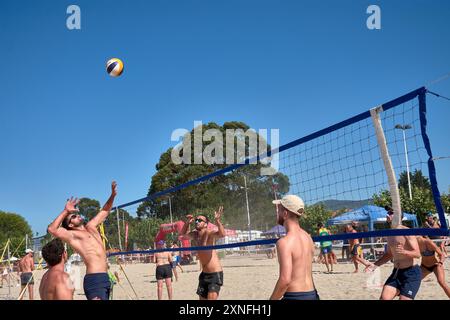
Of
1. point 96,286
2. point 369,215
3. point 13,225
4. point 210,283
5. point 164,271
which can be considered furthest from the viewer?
point 13,225

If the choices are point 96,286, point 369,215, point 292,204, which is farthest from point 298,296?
point 369,215

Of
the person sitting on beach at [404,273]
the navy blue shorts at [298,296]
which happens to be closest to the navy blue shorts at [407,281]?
the person sitting on beach at [404,273]

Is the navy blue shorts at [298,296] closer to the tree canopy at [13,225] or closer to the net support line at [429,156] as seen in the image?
the net support line at [429,156]

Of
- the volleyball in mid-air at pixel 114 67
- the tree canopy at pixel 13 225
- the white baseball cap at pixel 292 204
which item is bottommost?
the tree canopy at pixel 13 225

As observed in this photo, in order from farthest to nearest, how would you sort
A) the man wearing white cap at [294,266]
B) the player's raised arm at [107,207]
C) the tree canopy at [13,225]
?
the tree canopy at [13,225]
the player's raised arm at [107,207]
the man wearing white cap at [294,266]

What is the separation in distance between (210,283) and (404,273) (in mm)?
2479

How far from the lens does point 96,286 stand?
17.4 feet

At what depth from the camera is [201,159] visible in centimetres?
3422

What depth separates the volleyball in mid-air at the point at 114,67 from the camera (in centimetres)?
904

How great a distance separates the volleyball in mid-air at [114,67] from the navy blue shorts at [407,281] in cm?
631

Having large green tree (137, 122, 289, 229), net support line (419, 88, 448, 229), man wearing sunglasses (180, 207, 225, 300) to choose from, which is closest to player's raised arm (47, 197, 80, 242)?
man wearing sunglasses (180, 207, 225, 300)

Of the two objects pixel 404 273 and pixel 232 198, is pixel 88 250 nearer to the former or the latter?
pixel 232 198

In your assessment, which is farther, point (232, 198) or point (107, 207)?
point (232, 198)
